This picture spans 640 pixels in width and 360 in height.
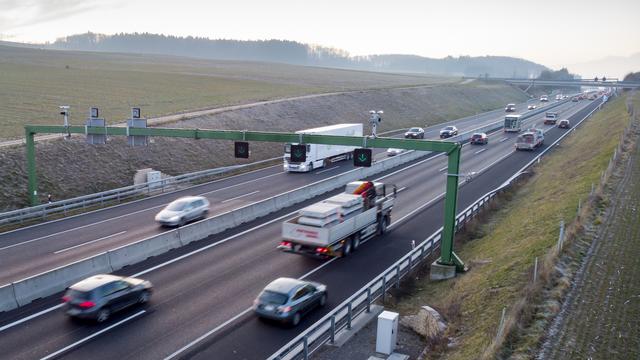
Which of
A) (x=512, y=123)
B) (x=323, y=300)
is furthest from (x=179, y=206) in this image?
(x=512, y=123)

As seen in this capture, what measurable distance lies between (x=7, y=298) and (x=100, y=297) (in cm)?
388

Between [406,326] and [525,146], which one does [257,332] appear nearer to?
[406,326]

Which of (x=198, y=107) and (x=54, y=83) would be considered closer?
(x=198, y=107)

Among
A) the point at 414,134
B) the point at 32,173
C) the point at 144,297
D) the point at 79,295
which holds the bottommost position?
the point at 144,297

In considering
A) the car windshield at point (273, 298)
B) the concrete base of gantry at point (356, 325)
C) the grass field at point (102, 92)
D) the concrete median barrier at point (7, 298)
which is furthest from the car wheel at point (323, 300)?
the grass field at point (102, 92)

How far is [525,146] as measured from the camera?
53.6 m

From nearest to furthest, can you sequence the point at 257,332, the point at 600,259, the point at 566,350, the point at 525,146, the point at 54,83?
1. the point at 566,350
2. the point at 257,332
3. the point at 600,259
4. the point at 525,146
5. the point at 54,83

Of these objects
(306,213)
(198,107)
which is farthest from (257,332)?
(198,107)

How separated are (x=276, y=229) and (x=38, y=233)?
43.5 feet

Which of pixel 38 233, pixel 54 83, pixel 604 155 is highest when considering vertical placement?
pixel 54 83

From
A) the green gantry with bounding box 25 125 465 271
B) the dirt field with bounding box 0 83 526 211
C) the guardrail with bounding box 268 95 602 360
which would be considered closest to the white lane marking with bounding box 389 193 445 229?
the guardrail with bounding box 268 95 602 360

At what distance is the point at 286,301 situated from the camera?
54.5ft

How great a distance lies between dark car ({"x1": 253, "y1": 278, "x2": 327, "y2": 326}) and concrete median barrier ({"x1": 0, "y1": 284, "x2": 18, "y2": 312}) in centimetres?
876

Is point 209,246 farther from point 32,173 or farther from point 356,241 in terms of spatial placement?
point 32,173
